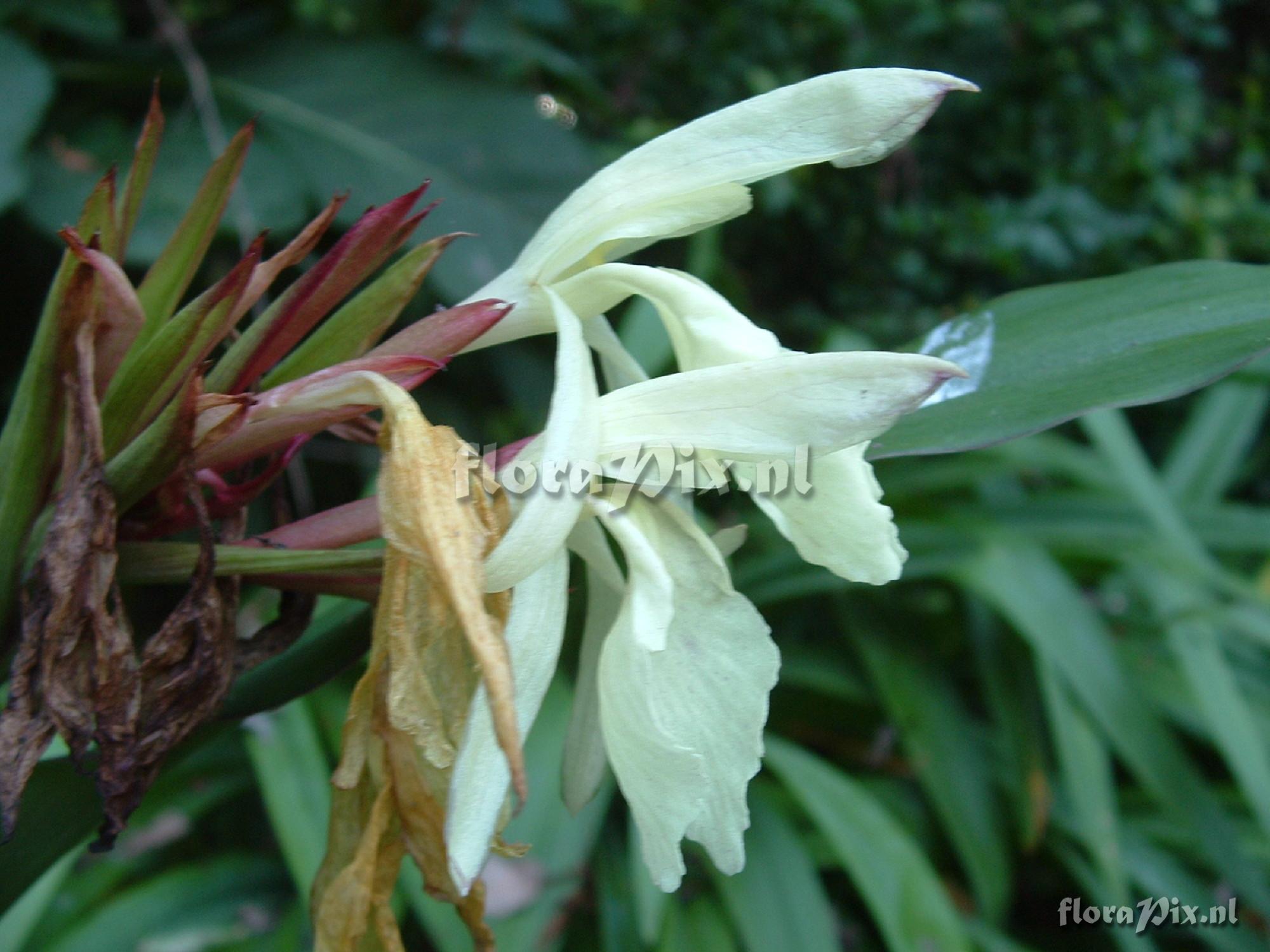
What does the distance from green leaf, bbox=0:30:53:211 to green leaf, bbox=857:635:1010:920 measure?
3.87ft

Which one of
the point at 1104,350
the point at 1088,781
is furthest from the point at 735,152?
the point at 1088,781

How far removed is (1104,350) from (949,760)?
0.73m

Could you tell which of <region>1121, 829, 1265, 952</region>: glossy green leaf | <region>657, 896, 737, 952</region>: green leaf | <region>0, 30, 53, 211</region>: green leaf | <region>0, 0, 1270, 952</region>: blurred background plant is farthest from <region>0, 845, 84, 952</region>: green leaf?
<region>1121, 829, 1265, 952</region>: glossy green leaf

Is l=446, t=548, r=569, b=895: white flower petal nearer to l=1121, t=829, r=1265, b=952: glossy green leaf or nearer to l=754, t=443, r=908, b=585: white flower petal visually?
l=754, t=443, r=908, b=585: white flower petal

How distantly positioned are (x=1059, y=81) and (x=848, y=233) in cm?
58

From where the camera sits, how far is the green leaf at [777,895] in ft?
2.87

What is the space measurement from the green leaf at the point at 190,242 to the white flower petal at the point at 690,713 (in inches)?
9.5

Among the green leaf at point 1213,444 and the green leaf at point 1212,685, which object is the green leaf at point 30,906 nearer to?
the green leaf at point 1212,685

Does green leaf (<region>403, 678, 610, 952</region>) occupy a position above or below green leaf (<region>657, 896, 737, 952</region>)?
above

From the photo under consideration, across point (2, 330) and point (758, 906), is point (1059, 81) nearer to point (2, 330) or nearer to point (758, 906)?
point (758, 906)

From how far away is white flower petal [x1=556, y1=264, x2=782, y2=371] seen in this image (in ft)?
1.26

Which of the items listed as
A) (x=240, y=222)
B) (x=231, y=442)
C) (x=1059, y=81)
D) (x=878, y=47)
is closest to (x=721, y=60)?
(x=878, y=47)

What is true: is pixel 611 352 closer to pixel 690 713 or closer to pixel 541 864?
pixel 690 713

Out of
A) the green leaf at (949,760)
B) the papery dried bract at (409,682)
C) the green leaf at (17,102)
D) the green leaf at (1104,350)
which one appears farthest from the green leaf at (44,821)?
the green leaf at (17,102)
